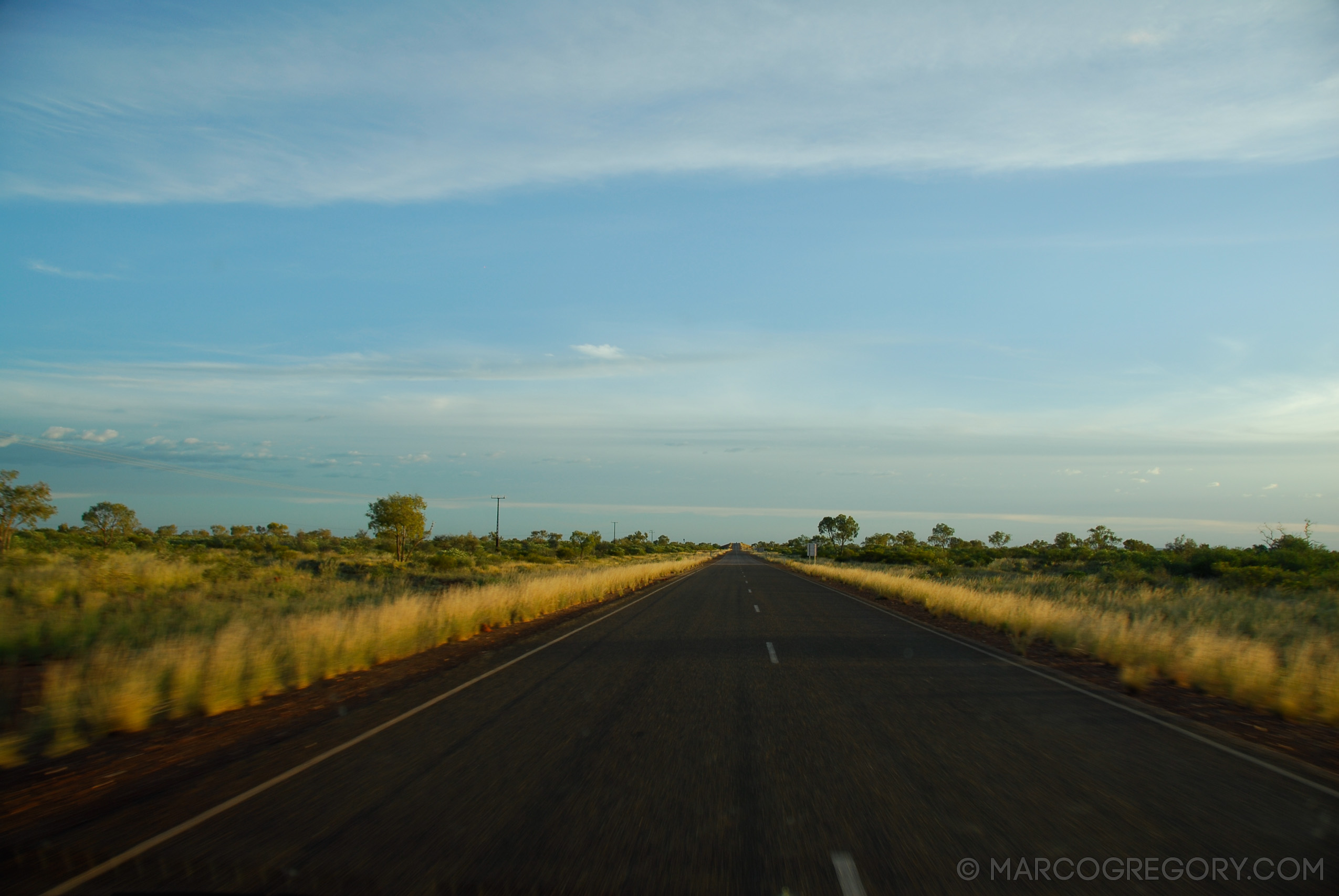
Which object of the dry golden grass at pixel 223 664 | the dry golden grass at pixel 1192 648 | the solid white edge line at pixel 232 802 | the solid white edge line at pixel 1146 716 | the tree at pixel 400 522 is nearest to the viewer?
the solid white edge line at pixel 232 802

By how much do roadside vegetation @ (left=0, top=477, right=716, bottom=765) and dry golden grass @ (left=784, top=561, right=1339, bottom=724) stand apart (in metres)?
12.0

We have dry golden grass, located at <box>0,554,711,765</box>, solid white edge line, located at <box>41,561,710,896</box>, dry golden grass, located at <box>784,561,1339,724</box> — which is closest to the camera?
solid white edge line, located at <box>41,561,710,896</box>

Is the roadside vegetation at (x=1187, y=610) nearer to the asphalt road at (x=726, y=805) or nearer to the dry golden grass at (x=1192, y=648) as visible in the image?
the dry golden grass at (x=1192, y=648)

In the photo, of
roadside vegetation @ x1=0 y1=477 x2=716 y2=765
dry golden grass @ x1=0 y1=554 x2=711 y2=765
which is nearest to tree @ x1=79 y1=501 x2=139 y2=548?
roadside vegetation @ x1=0 y1=477 x2=716 y2=765

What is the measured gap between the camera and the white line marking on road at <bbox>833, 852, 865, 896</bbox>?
3717 millimetres

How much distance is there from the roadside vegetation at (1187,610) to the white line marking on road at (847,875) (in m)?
8.10

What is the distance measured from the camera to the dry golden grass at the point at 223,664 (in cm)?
726

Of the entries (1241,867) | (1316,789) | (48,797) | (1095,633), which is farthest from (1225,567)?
(48,797)

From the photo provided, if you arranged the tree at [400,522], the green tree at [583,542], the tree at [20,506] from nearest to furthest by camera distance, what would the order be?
the tree at [20,506] → the tree at [400,522] → the green tree at [583,542]

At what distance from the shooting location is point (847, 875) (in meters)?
3.89

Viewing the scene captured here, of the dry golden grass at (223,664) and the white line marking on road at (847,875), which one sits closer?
the white line marking on road at (847,875)

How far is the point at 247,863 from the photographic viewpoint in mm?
4062

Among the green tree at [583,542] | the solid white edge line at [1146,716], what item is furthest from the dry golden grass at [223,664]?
the green tree at [583,542]

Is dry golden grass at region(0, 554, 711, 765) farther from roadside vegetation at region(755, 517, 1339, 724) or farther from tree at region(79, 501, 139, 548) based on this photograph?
tree at region(79, 501, 139, 548)
